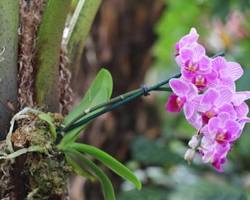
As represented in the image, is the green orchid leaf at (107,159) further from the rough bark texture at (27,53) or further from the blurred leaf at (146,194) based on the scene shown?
the blurred leaf at (146,194)

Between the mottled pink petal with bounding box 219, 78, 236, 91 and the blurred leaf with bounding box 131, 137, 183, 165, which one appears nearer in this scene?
the mottled pink petal with bounding box 219, 78, 236, 91

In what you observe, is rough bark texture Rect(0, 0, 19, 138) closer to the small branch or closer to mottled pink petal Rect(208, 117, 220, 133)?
the small branch

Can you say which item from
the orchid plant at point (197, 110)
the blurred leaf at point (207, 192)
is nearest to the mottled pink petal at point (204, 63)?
the orchid plant at point (197, 110)

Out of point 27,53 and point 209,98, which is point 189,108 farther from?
point 27,53

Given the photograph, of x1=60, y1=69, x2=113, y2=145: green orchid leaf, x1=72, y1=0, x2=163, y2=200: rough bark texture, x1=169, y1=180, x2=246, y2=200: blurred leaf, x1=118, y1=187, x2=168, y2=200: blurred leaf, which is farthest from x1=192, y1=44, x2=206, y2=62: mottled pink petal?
x1=72, y1=0, x2=163, y2=200: rough bark texture

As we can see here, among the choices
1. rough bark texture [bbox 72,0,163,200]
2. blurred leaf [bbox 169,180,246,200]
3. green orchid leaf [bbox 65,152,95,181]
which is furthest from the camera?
rough bark texture [bbox 72,0,163,200]

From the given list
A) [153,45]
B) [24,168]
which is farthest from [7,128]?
[153,45]

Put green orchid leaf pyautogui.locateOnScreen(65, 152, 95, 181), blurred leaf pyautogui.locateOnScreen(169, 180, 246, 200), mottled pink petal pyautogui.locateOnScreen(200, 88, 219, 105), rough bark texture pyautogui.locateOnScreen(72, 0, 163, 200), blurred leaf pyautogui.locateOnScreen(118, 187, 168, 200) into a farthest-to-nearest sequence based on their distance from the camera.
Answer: rough bark texture pyautogui.locateOnScreen(72, 0, 163, 200) < blurred leaf pyautogui.locateOnScreen(118, 187, 168, 200) < blurred leaf pyautogui.locateOnScreen(169, 180, 246, 200) < green orchid leaf pyautogui.locateOnScreen(65, 152, 95, 181) < mottled pink petal pyautogui.locateOnScreen(200, 88, 219, 105)

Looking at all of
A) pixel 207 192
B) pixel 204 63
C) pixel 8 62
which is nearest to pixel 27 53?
pixel 8 62
